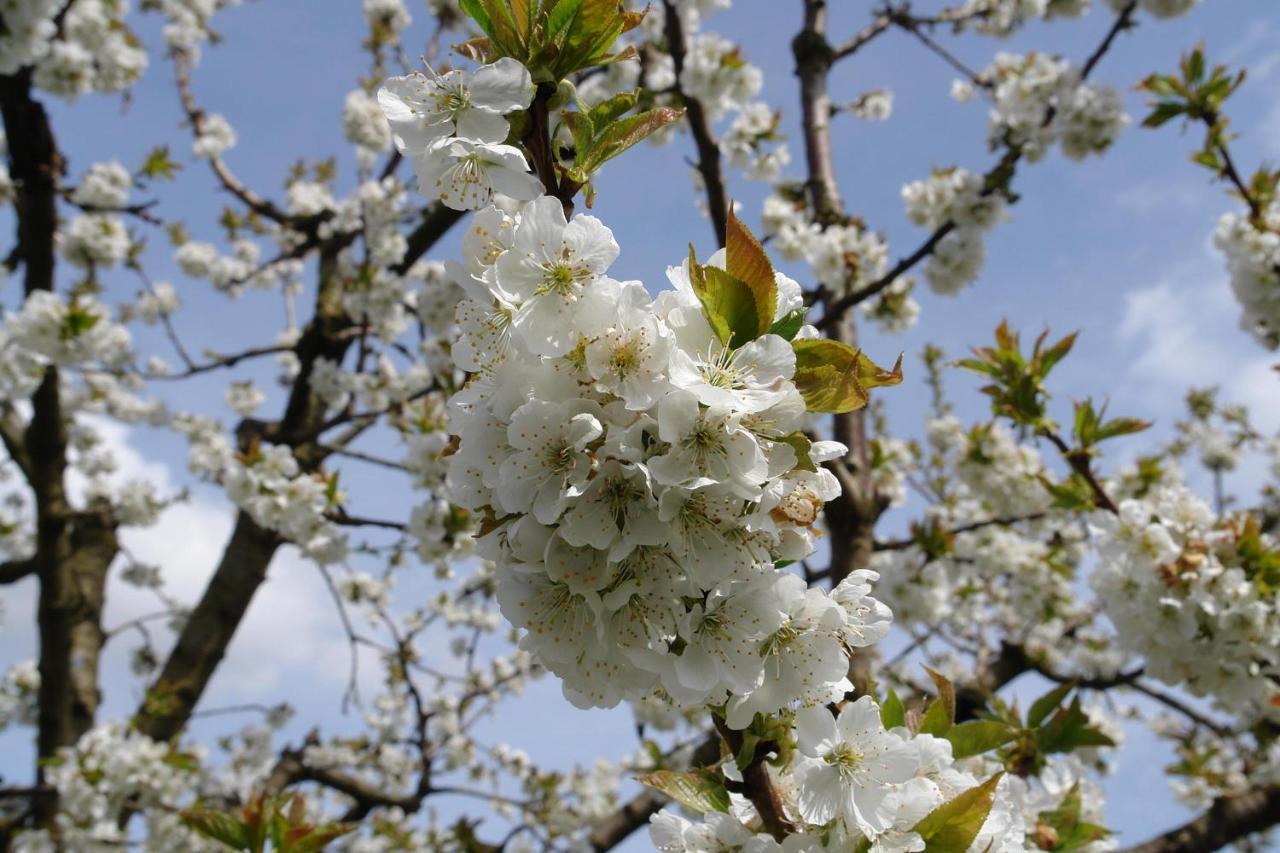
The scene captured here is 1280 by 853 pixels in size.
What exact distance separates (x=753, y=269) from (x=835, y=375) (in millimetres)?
150

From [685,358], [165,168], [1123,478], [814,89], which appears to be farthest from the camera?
[165,168]

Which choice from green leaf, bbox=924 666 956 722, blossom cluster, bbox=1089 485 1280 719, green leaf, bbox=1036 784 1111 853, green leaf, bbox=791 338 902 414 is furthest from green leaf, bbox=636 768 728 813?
blossom cluster, bbox=1089 485 1280 719

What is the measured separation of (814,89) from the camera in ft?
15.1

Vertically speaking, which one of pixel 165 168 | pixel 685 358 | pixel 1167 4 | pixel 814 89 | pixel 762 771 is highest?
pixel 165 168

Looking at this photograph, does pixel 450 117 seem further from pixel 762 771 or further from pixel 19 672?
pixel 19 672

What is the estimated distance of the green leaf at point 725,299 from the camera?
3.01 ft

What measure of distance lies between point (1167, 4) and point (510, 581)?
19.8ft

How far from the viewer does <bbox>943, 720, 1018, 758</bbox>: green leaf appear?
1.24 m

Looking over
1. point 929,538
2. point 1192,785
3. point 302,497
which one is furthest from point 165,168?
point 1192,785

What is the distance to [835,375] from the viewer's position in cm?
94

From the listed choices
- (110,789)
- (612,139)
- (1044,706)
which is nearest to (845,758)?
(612,139)

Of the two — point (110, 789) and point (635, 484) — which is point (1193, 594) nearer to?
point (635, 484)

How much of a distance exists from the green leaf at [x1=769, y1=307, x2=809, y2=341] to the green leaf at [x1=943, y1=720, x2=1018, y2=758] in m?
0.67

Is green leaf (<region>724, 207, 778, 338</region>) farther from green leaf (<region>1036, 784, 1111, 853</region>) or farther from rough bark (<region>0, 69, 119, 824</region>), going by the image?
rough bark (<region>0, 69, 119, 824</region>)
